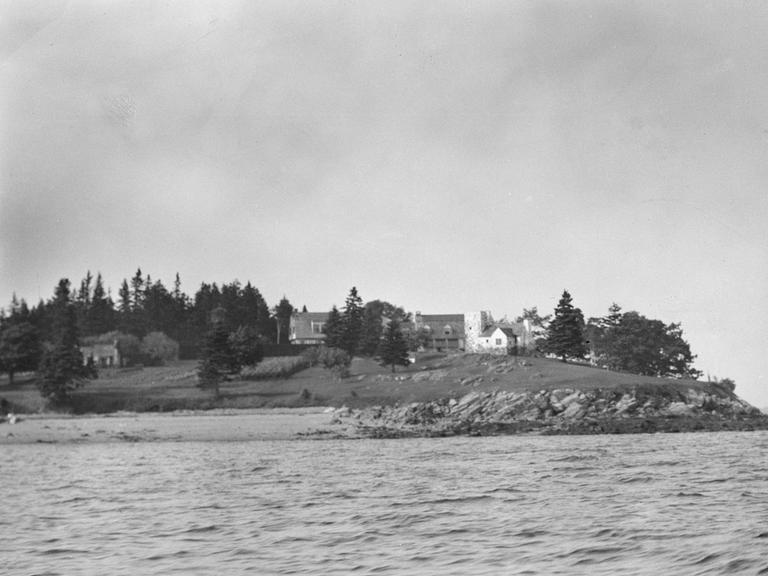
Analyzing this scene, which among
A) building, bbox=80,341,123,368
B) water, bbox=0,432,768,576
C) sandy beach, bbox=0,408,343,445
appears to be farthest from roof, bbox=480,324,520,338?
water, bbox=0,432,768,576

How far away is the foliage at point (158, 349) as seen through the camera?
124438mm

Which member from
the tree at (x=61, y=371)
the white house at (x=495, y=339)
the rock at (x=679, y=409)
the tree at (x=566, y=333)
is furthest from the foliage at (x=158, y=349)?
the rock at (x=679, y=409)

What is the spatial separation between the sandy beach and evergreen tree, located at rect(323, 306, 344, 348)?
37.6 meters

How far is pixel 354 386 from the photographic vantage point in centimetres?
9394

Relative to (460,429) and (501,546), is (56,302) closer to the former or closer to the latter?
(460,429)

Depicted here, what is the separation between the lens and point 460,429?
216 feet

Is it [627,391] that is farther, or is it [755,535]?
[627,391]

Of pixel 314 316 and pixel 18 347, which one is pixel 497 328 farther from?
pixel 18 347

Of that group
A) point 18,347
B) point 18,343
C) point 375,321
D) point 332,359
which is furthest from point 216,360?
point 375,321

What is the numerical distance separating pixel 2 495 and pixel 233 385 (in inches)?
2740

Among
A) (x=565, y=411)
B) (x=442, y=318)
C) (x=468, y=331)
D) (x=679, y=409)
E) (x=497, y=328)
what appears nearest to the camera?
(x=565, y=411)

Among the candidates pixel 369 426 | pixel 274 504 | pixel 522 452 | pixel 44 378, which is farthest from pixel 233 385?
pixel 274 504

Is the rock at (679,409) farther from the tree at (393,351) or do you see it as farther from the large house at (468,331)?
the large house at (468,331)

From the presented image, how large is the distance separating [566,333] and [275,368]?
34824 millimetres
